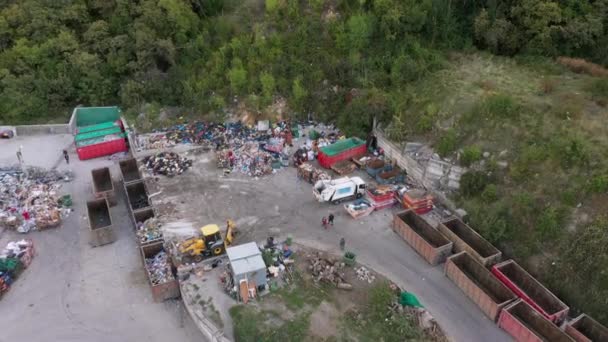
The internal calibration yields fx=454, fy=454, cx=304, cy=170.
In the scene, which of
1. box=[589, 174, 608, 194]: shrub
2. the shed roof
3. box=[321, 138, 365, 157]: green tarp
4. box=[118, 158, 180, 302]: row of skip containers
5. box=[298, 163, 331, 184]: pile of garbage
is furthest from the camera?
box=[321, 138, 365, 157]: green tarp

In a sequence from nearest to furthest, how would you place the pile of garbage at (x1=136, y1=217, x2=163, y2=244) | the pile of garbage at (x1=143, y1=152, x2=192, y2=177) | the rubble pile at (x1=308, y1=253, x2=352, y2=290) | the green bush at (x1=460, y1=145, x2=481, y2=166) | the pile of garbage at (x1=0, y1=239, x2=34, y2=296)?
1. the rubble pile at (x1=308, y1=253, x2=352, y2=290)
2. the pile of garbage at (x1=0, y1=239, x2=34, y2=296)
3. the pile of garbage at (x1=136, y1=217, x2=163, y2=244)
4. the green bush at (x1=460, y1=145, x2=481, y2=166)
5. the pile of garbage at (x1=143, y1=152, x2=192, y2=177)

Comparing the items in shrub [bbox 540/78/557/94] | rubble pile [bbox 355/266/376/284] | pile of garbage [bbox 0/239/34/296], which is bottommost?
pile of garbage [bbox 0/239/34/296]

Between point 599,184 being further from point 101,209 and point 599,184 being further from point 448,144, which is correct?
point 101,209

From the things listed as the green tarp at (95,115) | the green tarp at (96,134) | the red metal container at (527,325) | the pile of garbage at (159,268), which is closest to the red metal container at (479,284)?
the red metal container at (527,325)

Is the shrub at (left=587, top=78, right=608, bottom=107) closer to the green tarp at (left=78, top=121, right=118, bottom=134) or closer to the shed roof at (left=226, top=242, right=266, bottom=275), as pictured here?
the shed roof at (left=226, top=242, right=266, bottom=275)

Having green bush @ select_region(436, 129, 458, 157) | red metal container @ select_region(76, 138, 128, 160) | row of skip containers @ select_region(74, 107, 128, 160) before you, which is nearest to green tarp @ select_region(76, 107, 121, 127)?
row of skip containers @ select_region(74, 107, 128, 160)

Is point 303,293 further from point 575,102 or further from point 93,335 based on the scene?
Result: point 575,102

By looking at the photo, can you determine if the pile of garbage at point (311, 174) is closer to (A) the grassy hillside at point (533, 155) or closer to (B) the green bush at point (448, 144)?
(A) the grassy hillside at point (533, 155)
